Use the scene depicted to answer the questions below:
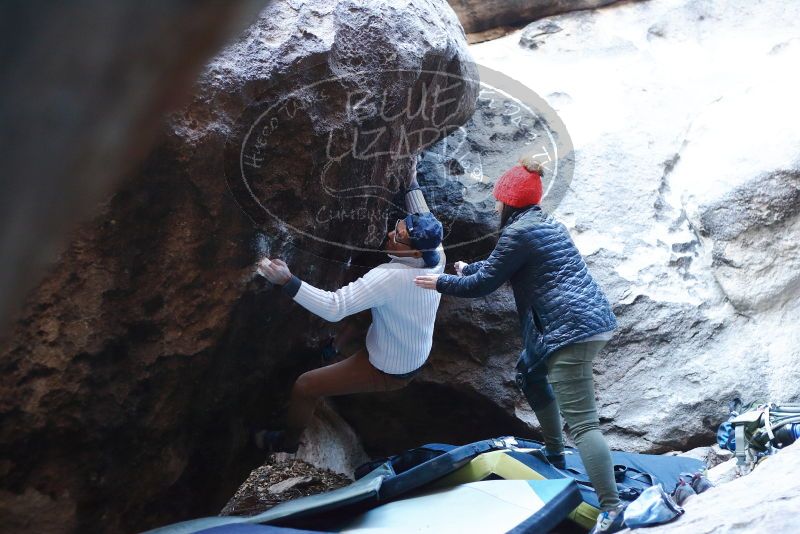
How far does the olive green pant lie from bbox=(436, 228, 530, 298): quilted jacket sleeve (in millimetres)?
370

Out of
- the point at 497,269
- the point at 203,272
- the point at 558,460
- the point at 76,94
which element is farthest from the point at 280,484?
the point at 76,94

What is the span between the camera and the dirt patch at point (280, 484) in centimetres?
418

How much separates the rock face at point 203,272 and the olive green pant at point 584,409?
3.63 ft

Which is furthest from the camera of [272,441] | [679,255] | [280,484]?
[679,255]

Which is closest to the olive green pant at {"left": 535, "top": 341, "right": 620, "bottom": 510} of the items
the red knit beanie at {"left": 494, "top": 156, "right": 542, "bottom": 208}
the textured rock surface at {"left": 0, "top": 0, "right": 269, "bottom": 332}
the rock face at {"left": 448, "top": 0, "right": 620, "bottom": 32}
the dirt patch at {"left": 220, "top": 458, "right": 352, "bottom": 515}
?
the red knit beanie at {"left": 494, "top": 156, "right": 542, "bottom": 208}

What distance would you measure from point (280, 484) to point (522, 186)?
7.11 feet

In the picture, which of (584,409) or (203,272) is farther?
(584,409)

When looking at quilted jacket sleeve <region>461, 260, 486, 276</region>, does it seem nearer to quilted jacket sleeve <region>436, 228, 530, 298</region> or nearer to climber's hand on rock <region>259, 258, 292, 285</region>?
quilted jacket sleeve <region>436, 228, 530, 298</region>

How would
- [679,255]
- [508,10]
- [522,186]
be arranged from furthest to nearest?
[508,10] → [679,255] → [522,186]

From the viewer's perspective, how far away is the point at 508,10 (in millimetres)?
6574

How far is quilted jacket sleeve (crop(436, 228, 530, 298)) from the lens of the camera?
127 inches

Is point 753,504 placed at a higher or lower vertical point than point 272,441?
higher

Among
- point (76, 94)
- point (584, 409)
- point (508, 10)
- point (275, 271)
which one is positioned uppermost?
point (76, 94)

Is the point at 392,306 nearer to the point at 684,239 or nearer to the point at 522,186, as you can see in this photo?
the point at 522,186
